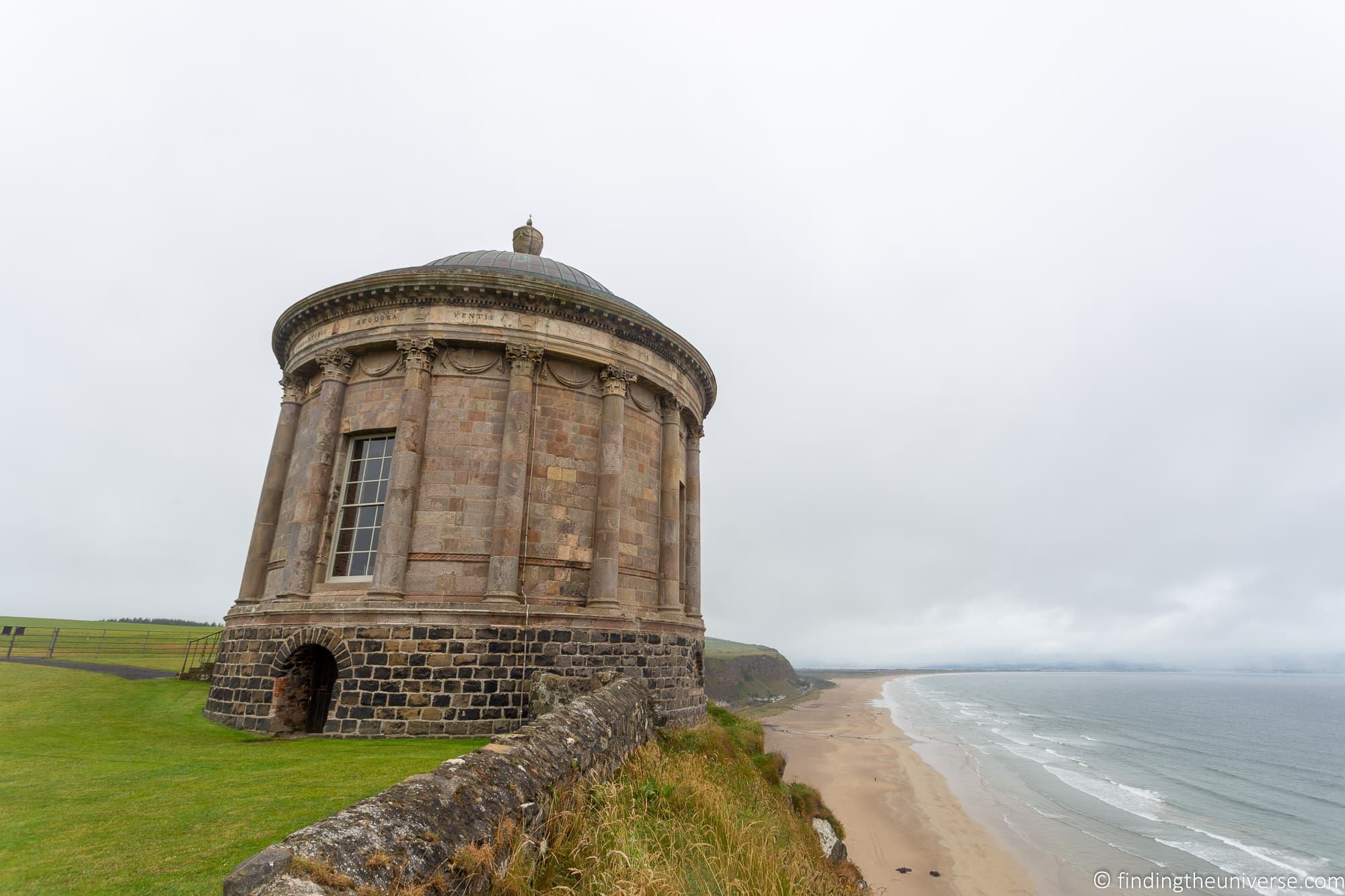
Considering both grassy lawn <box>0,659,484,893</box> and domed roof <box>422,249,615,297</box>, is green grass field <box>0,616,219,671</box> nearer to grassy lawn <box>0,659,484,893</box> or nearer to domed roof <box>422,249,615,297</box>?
grassy lawn <box>0,659,484,893</box>

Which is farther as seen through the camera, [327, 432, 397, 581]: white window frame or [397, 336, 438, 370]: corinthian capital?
[397, 336, 438, 370]: corinthian capital

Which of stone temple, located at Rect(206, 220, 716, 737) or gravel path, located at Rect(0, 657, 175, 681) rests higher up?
stone temple, located at Rect(206, 220, 716, 737)

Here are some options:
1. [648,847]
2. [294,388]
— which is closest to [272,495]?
[294,388]

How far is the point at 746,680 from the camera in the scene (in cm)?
8669

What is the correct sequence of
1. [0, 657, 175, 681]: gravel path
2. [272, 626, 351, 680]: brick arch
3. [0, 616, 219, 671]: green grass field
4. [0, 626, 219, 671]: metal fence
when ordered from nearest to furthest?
1. [272, 626, 351, 680]: brick arch
2. [0, 657, 175, 681]: gravel path
3. [0, 626, 219, 671]: metal fence
4. [0, 616, 219, 671]: green grass field

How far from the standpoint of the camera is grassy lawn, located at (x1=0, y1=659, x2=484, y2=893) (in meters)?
4.84

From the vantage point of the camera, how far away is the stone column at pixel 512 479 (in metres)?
13.7

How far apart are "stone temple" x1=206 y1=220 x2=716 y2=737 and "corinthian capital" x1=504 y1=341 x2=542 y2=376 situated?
4cm

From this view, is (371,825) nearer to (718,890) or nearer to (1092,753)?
(718,890)

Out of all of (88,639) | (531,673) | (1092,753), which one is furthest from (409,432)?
(1092,753)

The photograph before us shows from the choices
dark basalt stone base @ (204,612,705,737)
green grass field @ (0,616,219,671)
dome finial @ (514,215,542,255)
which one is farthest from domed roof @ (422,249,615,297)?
green grass field @ (0,616,219,671)

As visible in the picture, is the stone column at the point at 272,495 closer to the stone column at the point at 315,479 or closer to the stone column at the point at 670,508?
the stone column at the point at 315,479

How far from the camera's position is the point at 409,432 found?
14305 mm

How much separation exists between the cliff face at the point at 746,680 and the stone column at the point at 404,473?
5701cm
